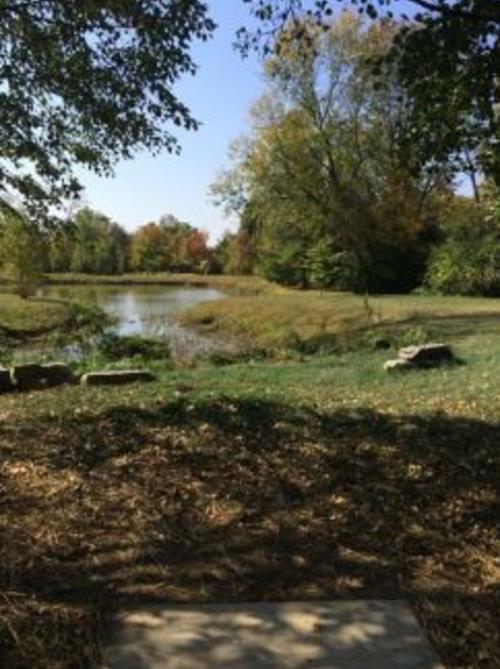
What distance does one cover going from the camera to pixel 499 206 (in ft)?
50.0

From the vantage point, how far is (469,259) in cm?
3425

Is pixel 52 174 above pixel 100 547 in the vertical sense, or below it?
above

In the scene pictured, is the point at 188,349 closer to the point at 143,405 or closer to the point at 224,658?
the point at 143,405

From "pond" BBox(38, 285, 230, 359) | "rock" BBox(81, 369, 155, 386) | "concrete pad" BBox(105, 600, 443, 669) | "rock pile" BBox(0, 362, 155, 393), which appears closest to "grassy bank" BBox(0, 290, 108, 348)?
"pond" BBox(38, 285, 230, 359)

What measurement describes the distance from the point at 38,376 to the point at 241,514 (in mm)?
7690

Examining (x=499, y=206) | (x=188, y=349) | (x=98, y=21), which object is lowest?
(x=188, y=349)

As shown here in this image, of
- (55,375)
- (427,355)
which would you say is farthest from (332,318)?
(55,375)

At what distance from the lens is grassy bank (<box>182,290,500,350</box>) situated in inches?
865

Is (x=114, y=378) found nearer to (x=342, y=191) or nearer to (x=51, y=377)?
(x=51, y=377)

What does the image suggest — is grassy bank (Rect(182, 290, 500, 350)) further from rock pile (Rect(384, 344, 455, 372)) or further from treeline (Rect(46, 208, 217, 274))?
treeline (Rect(46, 208, 217, 274))

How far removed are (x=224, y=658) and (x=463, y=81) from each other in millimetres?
5022

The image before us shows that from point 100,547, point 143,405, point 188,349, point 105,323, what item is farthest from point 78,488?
point 105,323

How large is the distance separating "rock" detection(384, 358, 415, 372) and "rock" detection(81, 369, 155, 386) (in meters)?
3.15

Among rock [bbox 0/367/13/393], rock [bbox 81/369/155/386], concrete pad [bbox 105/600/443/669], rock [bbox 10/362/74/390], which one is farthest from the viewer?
rock [bbox 10/362/74/390]
